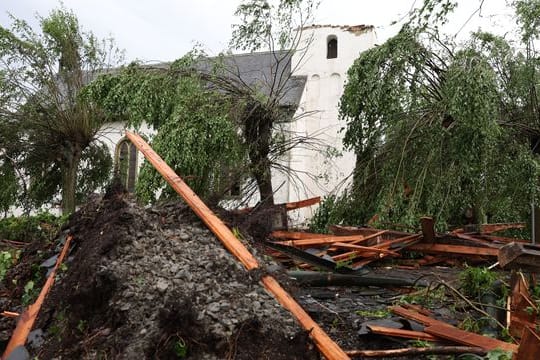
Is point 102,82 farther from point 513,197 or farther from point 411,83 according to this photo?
point 513,197

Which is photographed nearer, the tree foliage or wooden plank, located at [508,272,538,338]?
wooden plank, located at [508,272,538,338]

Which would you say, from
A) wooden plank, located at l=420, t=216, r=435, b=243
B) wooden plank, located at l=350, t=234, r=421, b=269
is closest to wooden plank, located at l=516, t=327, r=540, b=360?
wooden plank, located at l=350, t=234, r=421, b=269

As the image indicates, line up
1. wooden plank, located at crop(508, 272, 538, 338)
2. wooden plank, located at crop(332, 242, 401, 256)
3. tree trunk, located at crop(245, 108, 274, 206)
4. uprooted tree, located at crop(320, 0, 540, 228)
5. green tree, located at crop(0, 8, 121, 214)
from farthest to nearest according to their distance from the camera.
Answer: green tree, located at crop(0, 8, 121, 214) → tree trunk, located at crop(245, 108, 274, 206) → uprooted tree, located at crop(320, 0, 540, 228) → wooden plank, located at crop(332, 242, 401, 256) → wooden plank, located at crop(508, 272, 538, 338)

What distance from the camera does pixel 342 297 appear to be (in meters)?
4.44

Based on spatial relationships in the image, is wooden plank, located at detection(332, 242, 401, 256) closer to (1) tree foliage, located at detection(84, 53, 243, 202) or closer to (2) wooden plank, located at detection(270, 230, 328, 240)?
(2) wooden plank, located at detection(270, 230, 328, 240)

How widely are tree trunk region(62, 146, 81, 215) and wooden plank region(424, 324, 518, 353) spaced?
13253 millimetres

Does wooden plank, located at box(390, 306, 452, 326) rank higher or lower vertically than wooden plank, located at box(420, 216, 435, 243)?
lower

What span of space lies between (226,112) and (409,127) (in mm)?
3416

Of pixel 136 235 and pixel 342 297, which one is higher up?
pixel 136 235

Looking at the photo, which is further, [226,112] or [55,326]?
[226,112]

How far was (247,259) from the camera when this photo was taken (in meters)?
3.13

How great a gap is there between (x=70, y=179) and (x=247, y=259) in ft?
41.9

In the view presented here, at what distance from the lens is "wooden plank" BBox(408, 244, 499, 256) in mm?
5820

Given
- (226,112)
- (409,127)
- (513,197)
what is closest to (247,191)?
(226,112)
